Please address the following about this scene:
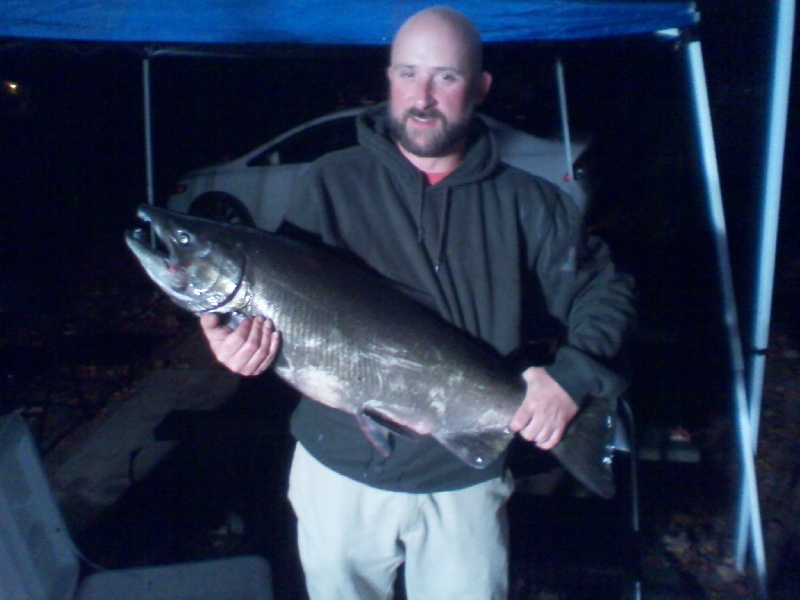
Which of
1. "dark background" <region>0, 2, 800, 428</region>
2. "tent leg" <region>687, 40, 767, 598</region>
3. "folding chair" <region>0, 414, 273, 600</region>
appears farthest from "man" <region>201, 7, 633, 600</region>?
"dark background" <region>0, 2, 800, 428</region>

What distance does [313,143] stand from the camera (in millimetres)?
7520

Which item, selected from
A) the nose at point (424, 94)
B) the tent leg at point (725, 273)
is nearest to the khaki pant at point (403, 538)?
the nose at point (424, 94)

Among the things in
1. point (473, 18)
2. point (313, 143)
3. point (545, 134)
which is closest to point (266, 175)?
point (313, 143)

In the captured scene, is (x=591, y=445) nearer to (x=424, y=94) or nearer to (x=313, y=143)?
(x=424, y=94)

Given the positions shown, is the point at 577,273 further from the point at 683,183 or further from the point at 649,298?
the point at 683,183

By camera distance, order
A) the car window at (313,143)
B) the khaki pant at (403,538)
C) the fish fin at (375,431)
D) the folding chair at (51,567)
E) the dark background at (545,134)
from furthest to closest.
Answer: the car window at (313,143) < the dark background at (545,134) < the folding chair at (51,567) < the khaki pant at (403,538) < the fish fin at (375,431)

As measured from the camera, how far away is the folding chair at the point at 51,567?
223cm

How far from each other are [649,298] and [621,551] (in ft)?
13.5

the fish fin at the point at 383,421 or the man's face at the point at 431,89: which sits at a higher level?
the man's face at the point at 431,89

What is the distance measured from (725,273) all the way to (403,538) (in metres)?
1.87

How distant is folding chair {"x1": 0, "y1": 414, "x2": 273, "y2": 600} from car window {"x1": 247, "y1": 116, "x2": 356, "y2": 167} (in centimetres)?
542

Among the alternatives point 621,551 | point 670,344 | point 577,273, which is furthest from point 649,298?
point 577,273

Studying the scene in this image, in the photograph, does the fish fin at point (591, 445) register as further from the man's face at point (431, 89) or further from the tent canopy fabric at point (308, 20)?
the tent canopy fabric at point (308, 20)

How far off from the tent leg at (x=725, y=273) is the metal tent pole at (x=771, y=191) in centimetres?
10
